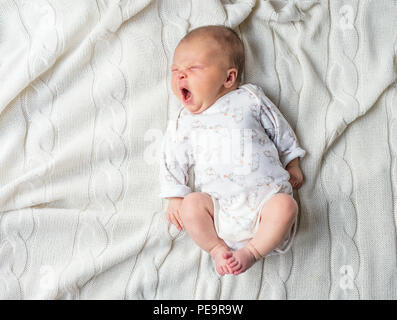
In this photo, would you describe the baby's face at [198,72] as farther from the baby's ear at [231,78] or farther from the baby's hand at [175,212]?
the baby's hand at [175,212]

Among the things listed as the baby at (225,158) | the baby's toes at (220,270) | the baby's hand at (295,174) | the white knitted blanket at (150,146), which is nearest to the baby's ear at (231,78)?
the baby at (225,158)

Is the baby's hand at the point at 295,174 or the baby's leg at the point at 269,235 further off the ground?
the baby's hand at the point at 295,174

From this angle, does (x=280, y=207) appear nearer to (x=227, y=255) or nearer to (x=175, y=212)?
(x=227, y=255)

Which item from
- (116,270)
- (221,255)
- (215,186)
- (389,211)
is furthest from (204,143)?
(389,211)

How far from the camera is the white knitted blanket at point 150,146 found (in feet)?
4.63

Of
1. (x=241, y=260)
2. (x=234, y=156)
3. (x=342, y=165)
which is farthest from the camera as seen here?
(x=342, y=165)

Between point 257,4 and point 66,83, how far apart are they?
25.6 inches

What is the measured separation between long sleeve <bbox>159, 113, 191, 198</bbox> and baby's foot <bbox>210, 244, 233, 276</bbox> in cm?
19

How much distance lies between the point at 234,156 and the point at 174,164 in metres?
0.18

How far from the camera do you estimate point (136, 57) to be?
1470 millimetres

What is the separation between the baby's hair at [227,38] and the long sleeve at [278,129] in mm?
111

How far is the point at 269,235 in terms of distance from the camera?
1287mm

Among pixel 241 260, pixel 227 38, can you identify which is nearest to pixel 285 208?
pixel 241 260

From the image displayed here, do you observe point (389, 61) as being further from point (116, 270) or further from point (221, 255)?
point (116, 270)
